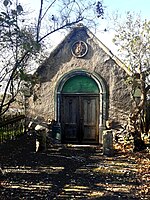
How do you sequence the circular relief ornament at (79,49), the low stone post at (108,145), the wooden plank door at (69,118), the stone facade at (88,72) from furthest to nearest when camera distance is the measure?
the wooden plank door at (69,118) → the circular relief ornament at (79,49) → the stone facade at (88,72) → the low stone post at (108,145)

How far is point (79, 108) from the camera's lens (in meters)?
14.8

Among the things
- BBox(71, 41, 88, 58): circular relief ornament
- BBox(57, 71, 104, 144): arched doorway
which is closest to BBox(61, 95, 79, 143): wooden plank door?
BBox(57, 71, 104, 144): arched doorway

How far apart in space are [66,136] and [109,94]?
2.76 metres

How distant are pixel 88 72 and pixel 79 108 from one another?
5.48 feet

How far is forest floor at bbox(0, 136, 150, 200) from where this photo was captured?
6.94m

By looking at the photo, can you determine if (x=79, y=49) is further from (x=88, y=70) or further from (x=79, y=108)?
(x=79, y=108)

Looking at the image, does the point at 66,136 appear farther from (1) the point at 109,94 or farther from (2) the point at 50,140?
(1) the point at 109,94

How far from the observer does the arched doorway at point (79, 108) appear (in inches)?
577

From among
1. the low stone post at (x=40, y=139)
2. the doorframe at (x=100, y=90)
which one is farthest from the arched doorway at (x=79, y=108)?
the low stone post at (x=40, y=139)

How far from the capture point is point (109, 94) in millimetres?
14297

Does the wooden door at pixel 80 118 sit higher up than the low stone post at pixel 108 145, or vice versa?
the wooden door at pixel 80 118

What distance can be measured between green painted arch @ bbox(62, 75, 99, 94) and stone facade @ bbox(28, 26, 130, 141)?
350mm

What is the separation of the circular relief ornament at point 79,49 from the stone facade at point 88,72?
0.34 feet

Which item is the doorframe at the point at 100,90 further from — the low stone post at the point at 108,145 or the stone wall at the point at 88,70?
the low stone post at the point at 108,145
